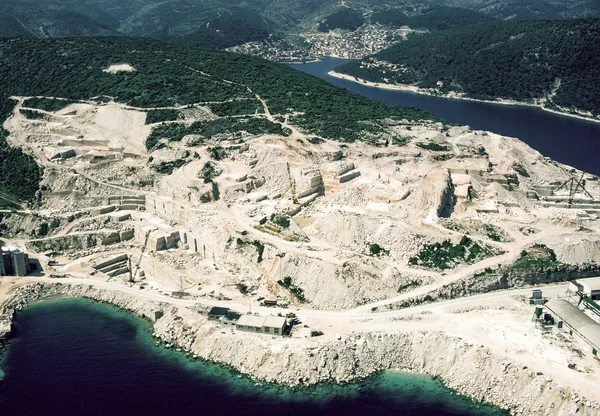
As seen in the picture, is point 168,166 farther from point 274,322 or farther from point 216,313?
point 274,322

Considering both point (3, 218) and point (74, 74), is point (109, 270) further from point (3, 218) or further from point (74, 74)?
point (74, 74)

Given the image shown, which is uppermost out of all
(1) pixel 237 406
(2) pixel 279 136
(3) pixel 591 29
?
(3) pixel 591 29

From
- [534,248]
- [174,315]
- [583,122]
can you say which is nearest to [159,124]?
[174,315]

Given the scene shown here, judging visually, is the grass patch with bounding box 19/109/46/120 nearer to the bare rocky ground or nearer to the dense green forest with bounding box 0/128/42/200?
the bare rocky ground

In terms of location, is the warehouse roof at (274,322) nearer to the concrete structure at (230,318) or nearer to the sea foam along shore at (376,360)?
the sea foam along shore at (376,360)

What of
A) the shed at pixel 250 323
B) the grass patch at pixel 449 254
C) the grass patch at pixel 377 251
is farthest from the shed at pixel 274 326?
A: the grass patch at pixel 449 254

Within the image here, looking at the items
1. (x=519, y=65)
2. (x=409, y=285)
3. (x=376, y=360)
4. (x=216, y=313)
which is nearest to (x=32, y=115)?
(x=216, y=313)
